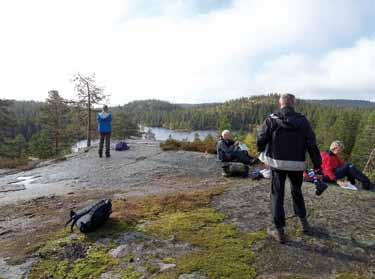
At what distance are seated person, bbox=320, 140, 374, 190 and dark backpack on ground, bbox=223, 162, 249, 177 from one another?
7.50 ft

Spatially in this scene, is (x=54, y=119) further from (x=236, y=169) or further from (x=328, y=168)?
(x=328, y=168)

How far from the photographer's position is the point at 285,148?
15.4ft

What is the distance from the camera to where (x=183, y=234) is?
17.0 feet

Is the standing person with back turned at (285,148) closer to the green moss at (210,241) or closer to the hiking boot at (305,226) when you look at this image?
the hiking boot at (305,226)

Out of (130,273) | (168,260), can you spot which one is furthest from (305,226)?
(130,273)

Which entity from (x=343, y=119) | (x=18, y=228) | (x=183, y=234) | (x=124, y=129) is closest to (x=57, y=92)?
(x=124, y=129)

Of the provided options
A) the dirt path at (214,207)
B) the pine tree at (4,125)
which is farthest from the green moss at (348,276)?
the pine tree at (4,125)

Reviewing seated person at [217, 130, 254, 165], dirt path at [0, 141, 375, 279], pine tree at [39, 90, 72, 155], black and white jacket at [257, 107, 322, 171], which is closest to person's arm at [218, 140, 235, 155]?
seated person at [217, 130, 254, 165]

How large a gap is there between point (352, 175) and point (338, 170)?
0.34 m

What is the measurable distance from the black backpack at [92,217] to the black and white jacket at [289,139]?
3.01 metres

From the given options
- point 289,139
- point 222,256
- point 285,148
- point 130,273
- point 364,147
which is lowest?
point 364,147

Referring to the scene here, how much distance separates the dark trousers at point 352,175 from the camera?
8.09m

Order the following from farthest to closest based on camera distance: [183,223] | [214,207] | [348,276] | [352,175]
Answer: [352,175]
[214,207]
[183,223]
[348,276]

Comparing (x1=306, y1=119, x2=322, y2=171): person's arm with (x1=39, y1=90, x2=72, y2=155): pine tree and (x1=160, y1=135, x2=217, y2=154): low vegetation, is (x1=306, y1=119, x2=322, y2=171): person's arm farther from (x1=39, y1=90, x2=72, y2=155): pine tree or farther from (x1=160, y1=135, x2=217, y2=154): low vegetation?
(x1=39, y1=90, x2=72, y2=155): pine tree
